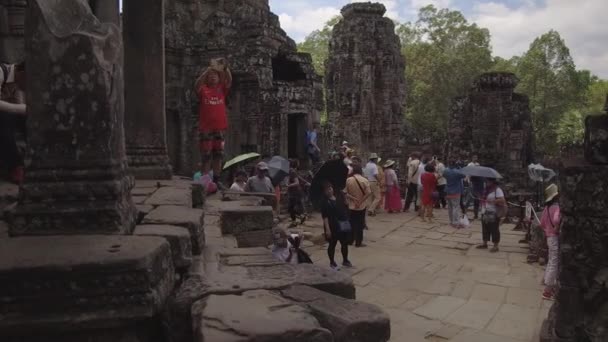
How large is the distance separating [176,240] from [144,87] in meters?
3.51

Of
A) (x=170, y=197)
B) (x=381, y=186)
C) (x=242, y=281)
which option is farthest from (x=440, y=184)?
(x=242, y=281)

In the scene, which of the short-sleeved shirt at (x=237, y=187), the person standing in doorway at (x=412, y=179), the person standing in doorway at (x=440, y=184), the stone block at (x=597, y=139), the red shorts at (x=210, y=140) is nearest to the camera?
the stone block at (x=597, y=139)

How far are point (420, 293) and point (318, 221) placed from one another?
5.56 m

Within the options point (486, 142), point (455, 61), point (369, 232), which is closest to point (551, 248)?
point (369, 232)

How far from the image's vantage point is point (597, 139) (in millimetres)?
4051

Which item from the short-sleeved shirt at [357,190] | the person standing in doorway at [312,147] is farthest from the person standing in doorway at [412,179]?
the short-sleeved shirt at [357,190]

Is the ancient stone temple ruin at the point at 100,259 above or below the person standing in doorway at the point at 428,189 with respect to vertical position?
above

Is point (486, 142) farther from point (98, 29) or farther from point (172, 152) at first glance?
point (98, 29)

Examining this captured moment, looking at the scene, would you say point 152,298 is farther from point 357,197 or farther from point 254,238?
point 357,197

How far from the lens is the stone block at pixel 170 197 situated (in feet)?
12.8

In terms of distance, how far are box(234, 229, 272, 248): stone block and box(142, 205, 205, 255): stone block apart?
173cm

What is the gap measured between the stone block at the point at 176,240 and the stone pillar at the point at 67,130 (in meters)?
0.21

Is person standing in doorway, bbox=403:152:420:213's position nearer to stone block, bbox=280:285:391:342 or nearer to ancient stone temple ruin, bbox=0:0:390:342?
ancient stone temple ruin, bbox=0:0:390:342

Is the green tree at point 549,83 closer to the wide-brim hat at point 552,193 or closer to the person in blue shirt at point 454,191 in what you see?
the person in blue shirt at point 454,191
